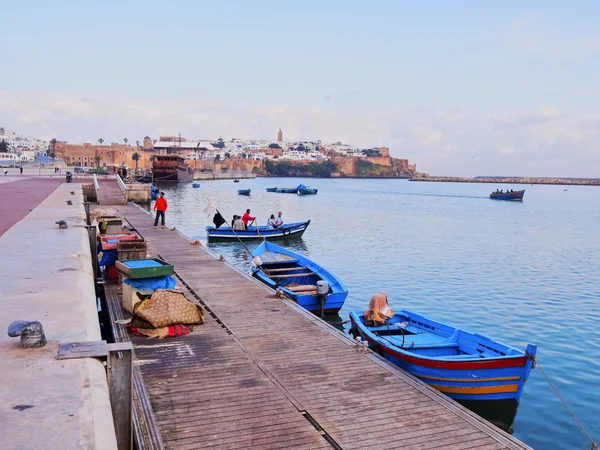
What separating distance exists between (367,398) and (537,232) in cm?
4604

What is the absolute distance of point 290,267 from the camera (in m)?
19.4

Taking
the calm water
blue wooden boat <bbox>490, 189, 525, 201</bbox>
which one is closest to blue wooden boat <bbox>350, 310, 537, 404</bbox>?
the calm water

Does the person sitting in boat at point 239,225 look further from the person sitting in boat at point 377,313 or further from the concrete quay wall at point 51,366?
the person sitting in boat at point 377,313

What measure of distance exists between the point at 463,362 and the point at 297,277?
887 centimetres

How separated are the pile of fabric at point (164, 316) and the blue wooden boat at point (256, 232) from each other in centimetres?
2011

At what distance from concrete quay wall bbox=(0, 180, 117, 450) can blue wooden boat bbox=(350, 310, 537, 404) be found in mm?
5793

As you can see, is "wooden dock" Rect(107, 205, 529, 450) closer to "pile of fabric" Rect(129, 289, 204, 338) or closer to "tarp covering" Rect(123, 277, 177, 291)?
"pile of fabric" Rect(129, 289, 204, 338)

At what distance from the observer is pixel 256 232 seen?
3244 cm

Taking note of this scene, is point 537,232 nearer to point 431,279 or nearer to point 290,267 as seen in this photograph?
point 431,279

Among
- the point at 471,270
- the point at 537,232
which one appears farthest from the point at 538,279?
the point at 537,232

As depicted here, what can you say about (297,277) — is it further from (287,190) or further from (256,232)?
(287,190)

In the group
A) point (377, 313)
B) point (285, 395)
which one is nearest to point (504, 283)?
point (377, 313)

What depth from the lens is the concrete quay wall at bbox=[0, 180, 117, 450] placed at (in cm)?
441

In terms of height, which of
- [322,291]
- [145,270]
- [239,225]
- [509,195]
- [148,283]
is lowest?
[239,225]
